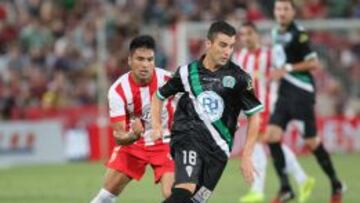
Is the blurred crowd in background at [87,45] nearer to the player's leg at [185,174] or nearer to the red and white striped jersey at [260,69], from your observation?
the red and white striped jersey at [260,69]

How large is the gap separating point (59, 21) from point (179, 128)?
16.6 m

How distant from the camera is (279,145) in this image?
572 inches

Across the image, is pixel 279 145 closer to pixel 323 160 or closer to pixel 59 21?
pixel 323 160

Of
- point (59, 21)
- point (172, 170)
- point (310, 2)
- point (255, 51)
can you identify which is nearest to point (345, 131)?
point (310, 2)

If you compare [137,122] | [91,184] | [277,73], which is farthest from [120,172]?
[91,184]

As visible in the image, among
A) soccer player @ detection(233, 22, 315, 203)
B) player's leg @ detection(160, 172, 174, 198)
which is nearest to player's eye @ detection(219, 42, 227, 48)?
player's leg @ detection(160, 172, 174, 198)

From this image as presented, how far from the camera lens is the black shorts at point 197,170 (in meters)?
9.87

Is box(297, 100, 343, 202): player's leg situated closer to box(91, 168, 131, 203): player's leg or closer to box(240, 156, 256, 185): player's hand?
box(91, 168, 131, 203): player's leg

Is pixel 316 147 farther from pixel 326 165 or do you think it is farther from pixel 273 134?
pixel 273 134

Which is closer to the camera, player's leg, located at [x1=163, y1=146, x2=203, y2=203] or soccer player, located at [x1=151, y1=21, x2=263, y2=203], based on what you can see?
player's leg, located at [x1=163, y1=146, x2=203, y2=203]

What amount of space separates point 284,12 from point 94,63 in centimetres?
1158

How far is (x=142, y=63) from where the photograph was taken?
417 inches

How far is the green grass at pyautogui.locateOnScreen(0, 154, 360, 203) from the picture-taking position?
1490cm

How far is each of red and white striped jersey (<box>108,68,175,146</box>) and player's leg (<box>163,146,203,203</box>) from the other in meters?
0.80
